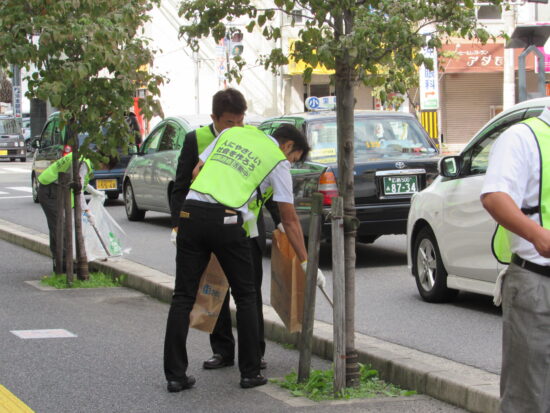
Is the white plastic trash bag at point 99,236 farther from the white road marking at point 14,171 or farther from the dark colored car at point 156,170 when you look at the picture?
the white road marking at point 14,171

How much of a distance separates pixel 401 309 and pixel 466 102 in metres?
30.9

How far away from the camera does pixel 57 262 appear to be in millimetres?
10875

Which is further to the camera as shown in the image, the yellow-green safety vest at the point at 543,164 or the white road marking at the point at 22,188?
the white road marking at the point at 22,188

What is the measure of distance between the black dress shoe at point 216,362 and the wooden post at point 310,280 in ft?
2.66

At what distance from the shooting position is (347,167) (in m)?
5.98

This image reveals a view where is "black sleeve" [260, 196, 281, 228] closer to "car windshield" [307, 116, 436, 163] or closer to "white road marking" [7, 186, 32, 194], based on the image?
"car windshield" [307, 116, 436, 163]

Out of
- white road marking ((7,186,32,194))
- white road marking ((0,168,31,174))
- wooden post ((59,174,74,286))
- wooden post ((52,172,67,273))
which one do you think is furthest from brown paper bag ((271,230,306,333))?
white road marking ((0,168,31,174))

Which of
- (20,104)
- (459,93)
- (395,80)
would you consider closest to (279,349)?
(395,80)

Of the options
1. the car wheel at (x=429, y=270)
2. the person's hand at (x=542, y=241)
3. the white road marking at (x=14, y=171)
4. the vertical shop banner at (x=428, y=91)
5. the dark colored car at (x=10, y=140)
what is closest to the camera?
the person's hand at (x=542, y=241)

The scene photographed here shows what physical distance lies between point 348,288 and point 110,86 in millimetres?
4814

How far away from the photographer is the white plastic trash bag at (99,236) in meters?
11.2

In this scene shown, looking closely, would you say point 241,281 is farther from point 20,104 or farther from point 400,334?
point 20,104

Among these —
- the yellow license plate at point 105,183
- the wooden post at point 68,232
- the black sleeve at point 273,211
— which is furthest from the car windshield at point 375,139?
the yellow license plate at point 105,183

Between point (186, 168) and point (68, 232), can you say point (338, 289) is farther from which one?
point (68, 232)
